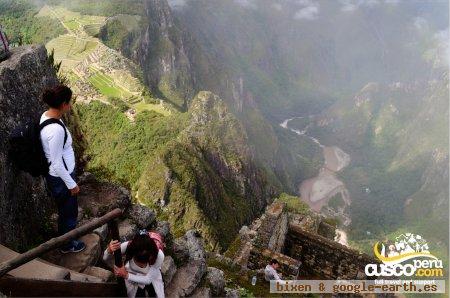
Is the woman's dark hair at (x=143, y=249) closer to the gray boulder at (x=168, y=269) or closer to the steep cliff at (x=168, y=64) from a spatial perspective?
the gray boulder at (x=168, y=269)

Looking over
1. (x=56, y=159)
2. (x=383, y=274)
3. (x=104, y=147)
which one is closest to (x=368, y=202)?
(x=104, y=147)

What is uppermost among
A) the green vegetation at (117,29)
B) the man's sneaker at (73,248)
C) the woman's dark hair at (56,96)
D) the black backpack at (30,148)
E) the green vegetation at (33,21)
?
the green vegetation at (117,29)

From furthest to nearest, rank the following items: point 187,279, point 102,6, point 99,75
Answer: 1. point 102,6
2. point 99,75
3. point 187,279

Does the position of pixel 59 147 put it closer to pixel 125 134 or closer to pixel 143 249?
pixel 143 249

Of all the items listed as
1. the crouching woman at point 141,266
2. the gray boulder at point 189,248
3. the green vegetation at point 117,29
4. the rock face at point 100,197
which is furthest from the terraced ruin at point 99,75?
the crouching woman at point 141,266

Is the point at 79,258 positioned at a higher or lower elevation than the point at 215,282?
higher

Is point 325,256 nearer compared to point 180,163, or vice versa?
point 325,256

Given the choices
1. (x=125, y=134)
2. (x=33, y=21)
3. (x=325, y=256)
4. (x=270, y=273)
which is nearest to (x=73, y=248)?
(x=270, y=273)

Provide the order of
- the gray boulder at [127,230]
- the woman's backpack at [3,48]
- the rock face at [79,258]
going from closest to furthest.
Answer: the rock face at [79,258] < the woman's backpack at [3,48] < the gray boulder at [127,230]
